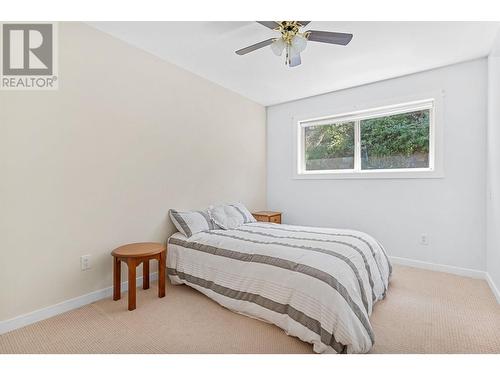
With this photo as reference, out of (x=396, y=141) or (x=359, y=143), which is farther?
(x=359, y=143)

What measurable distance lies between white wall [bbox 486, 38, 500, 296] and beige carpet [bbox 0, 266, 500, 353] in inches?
14.4

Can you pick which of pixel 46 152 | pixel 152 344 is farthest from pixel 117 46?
pixel 152 344

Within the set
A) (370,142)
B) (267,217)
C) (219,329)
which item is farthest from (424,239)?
(219,329)

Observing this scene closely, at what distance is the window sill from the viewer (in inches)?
126

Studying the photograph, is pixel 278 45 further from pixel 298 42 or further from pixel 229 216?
pixel 229 216

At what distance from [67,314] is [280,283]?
5.69 feet

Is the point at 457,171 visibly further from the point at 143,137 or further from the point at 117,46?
the point at 117,46

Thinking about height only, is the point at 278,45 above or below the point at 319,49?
below

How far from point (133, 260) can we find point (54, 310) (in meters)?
0.71

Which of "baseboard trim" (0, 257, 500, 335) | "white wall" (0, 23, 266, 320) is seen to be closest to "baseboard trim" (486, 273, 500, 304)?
"baseboard trim" (0, 257, 500, 335)

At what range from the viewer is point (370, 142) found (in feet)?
12.3

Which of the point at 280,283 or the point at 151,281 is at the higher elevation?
the point at 280,283

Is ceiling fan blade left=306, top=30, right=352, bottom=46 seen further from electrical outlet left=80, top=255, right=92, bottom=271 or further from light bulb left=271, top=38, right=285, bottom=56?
electrical outlet left=80, top=255, right=92, bottom=271

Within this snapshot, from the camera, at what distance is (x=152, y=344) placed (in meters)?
1.75
